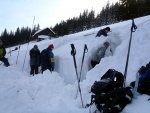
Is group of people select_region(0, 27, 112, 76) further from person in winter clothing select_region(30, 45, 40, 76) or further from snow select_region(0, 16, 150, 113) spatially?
snow select_region(0, 16, 150, 113)

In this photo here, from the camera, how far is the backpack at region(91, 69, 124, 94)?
6.36m

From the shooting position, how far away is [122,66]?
27.8ft

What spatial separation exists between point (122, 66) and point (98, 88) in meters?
2.38

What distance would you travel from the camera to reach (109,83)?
6.47 m

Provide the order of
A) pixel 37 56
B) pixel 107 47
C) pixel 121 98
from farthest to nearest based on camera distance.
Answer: pixel 37 56, pixel 107 47, pixel 121 98

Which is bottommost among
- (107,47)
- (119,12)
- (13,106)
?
(13,106)

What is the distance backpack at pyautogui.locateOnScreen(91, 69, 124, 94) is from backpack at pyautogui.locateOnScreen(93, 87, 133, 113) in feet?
1.40

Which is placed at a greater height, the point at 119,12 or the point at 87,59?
the point at 119,12

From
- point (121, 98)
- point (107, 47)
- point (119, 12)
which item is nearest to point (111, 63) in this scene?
point (107, 47)

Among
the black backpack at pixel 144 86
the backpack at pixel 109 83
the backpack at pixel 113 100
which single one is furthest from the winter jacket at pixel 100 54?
the backpack at pixel 113 100

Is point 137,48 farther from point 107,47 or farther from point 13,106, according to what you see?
point 13,106

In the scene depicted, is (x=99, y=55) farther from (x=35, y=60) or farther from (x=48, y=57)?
(x=35, y=60)

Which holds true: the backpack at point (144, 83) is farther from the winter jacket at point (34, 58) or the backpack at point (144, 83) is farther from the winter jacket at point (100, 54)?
the winter jacket at point (34, 58)

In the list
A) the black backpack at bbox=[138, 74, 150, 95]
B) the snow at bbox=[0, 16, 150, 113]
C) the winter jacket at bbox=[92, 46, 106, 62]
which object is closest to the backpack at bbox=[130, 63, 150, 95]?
the black backpack at bbox=[138, 74, 150, 95]
